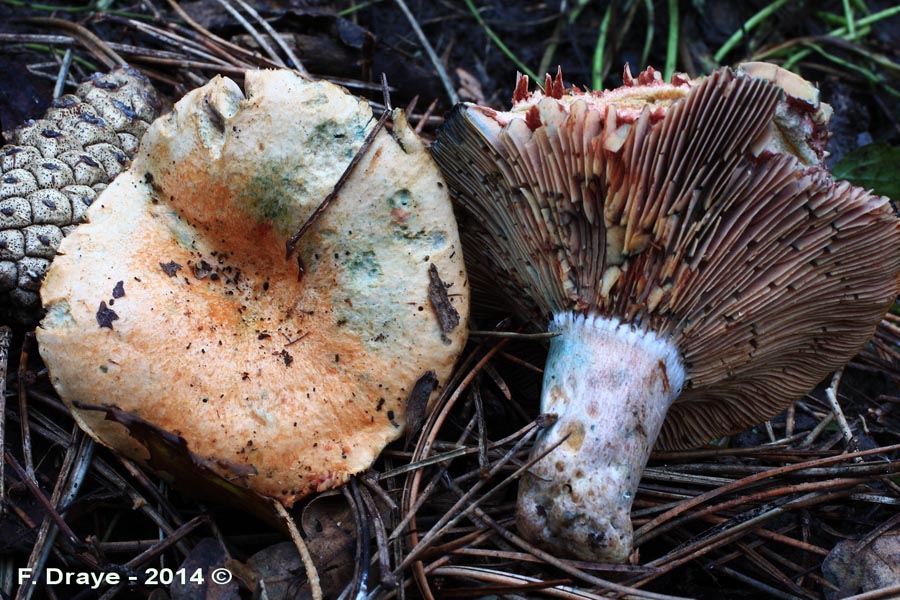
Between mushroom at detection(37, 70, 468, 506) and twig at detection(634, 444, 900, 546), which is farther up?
mushroom at detection(37, 70, 468, 506)

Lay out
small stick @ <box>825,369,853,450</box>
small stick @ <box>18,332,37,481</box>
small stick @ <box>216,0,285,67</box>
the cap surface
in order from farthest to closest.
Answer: small stick @ <box>216,0,285,67</box> < small stick @ <box>825,369,853,450</box> < small stick @ <box>18,332,37,481</box> < the cap surface

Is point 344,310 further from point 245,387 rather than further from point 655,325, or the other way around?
point 655,325

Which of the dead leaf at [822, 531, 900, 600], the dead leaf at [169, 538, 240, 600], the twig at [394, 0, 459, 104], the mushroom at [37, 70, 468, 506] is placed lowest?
the dead leaf at [822, 531, 900, 600]

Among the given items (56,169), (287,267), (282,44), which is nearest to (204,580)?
(287,267)

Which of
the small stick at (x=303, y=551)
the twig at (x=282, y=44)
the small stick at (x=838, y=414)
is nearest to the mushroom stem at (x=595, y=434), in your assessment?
the small stick at (x=303, y=551)

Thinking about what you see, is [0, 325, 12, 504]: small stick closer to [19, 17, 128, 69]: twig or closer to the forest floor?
the forest floor

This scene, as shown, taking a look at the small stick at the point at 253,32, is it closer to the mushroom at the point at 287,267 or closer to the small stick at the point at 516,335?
the mushroom at the point at 287,267

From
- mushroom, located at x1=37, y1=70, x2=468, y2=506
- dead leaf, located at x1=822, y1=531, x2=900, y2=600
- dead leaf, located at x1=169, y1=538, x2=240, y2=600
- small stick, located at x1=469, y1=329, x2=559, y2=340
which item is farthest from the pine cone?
dead leaf, located at x1=822, y1=531, x2=900, y2=600
